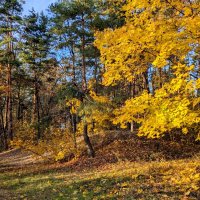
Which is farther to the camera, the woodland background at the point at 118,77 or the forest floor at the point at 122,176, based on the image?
the forest floor at the point at 122,176

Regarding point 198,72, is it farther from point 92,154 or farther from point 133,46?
point 92,154

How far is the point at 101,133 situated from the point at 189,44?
15000 millimetres

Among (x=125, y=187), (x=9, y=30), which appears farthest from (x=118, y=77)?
(x=9, y=30)

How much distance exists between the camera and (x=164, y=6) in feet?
28.4

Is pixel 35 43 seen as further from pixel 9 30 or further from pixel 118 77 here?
pixel 118 77

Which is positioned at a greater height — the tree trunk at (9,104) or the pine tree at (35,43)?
the pine tree at (35,43)

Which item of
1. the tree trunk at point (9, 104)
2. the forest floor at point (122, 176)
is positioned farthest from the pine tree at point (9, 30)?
the forest floor at point (122, 176)

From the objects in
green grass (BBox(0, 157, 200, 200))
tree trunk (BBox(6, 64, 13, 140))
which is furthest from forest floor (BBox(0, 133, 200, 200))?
tree trunk (BBox(6, 64, 13, 140))

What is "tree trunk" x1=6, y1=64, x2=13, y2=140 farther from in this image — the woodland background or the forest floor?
the forest floor

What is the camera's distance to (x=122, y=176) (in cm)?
1191

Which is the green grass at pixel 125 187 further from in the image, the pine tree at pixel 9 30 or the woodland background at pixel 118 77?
the pine tree at pixel 9 30

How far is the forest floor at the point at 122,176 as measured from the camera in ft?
30.3

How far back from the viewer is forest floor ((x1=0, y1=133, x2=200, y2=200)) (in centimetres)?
923

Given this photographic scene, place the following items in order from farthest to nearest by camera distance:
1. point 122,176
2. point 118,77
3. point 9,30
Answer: point 9,30, point 122,176, point 118,77
